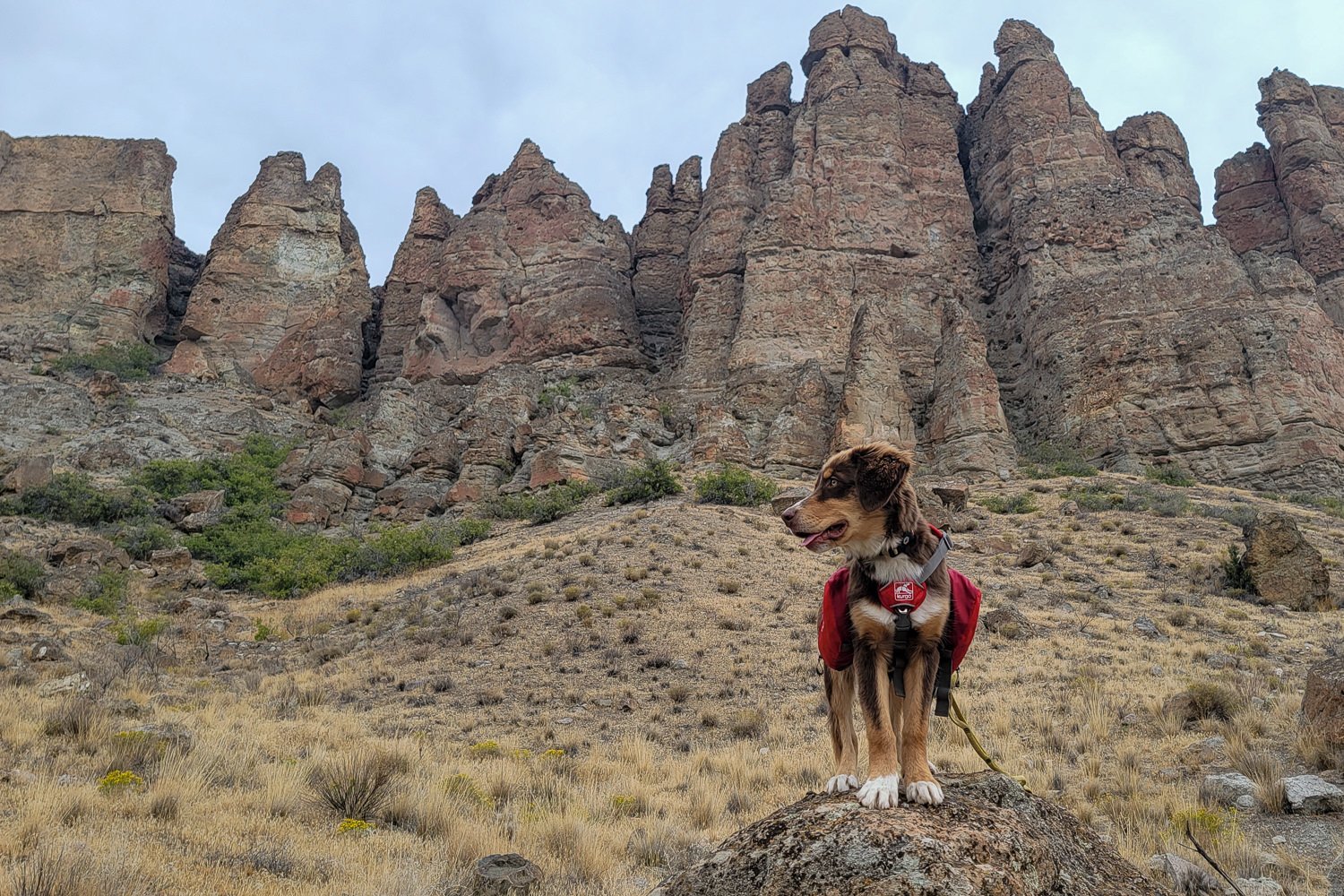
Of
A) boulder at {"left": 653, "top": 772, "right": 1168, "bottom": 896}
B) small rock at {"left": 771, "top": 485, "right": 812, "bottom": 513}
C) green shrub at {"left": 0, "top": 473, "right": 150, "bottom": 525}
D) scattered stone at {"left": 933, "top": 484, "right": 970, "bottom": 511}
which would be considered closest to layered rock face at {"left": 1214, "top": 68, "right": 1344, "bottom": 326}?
scattered stone at {"left": 933, "top": 484, "right": 970, "bottom": 511}

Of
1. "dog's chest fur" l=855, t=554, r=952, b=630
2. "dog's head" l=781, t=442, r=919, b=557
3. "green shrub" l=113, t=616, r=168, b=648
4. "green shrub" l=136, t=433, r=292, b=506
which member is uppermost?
"green shrub" l=136, t=433, r=292, b=506

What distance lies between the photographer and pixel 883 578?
11.2 ft

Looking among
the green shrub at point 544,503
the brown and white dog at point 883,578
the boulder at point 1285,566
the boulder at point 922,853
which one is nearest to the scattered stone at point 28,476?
the green shrub at point 544,503

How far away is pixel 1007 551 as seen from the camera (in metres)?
21.6

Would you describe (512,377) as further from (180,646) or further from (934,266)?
(180,646)

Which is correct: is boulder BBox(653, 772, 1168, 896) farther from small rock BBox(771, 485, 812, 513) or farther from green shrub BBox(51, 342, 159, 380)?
green shrub BBox(51, 342, 159, 380)

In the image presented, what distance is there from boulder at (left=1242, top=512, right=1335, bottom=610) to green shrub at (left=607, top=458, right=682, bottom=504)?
625 inches

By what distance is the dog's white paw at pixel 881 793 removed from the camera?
10.4ft

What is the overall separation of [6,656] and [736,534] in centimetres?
1529

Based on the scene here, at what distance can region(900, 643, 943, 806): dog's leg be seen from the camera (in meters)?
3.31

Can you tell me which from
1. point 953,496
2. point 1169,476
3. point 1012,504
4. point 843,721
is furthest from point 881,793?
point 1169,476

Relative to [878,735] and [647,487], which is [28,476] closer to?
→ [647,487]

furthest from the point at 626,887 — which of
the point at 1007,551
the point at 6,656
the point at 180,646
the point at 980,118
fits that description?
the point at 980,118

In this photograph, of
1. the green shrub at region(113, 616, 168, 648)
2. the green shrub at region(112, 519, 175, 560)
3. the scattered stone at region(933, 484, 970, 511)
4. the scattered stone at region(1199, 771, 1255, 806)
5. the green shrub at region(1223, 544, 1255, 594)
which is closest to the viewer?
the scattered stone at region(1199, 771, 1255, 806)
